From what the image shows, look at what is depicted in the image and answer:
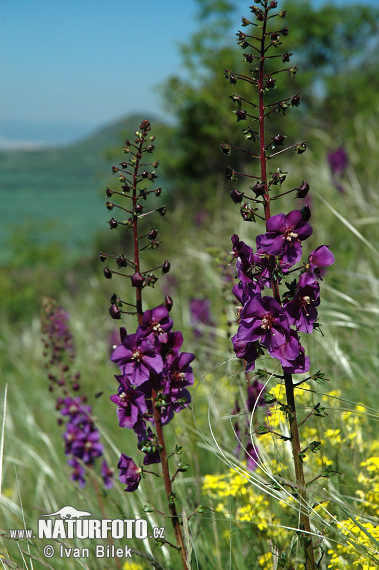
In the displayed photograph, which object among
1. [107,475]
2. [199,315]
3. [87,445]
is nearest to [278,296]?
[87,445]

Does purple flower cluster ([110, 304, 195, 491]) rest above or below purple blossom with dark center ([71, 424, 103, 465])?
above

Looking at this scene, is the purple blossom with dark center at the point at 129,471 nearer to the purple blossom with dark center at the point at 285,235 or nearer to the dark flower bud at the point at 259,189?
the purple blossom with dark center at the point at 285,235

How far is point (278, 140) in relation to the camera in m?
1.76

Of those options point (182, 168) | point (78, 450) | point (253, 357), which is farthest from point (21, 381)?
point (182, 168)

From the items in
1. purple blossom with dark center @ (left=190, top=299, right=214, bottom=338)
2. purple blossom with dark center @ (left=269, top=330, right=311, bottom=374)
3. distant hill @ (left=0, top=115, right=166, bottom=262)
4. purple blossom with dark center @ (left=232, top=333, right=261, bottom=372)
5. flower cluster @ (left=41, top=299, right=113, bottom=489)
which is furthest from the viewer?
distant hill @ (left=0, top=115, right=166, bottom=262)

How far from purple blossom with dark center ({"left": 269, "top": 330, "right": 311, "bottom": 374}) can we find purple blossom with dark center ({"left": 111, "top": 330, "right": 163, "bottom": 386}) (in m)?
0.38

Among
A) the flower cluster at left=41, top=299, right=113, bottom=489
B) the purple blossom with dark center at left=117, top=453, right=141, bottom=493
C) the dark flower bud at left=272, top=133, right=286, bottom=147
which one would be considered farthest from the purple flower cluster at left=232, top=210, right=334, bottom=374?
the flower cluster at left=41, top=299, right=113, bottom=489

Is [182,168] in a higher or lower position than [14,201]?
lower

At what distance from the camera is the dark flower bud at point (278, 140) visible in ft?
5.73

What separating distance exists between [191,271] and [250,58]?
15.5ft

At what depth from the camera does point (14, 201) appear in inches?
1887

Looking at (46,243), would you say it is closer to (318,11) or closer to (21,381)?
(21,381)

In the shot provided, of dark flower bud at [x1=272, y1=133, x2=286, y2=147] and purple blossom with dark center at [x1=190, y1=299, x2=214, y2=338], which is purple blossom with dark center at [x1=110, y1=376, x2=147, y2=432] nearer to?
dark flower bud at [x1=272, y1=133, x2=286, y2=147]

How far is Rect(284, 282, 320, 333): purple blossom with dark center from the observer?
173 cm
